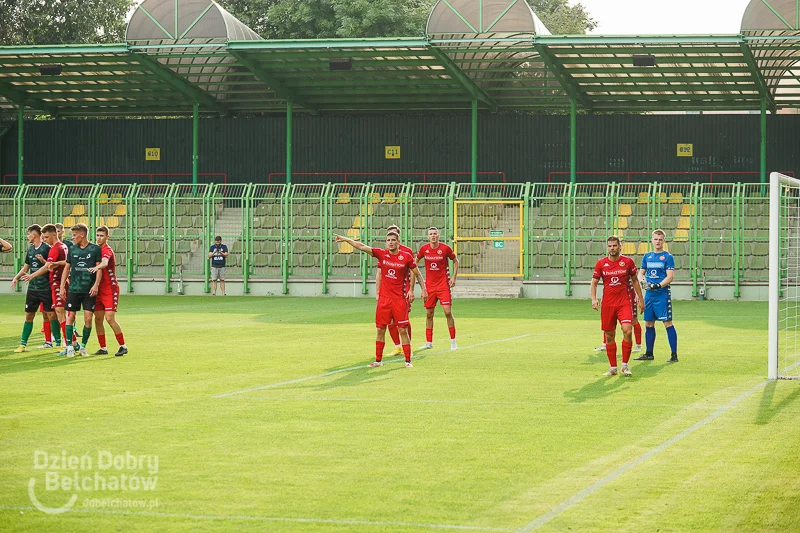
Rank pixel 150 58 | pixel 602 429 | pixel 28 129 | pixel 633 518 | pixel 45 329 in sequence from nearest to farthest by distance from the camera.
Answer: pixel 633 518
pixel 602 429
pixel 45 329
pixel 150 58
pixel 28 129

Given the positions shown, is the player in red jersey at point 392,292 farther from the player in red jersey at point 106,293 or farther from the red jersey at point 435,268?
the player in red jersey at point 106,293

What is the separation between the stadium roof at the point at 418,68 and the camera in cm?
3419

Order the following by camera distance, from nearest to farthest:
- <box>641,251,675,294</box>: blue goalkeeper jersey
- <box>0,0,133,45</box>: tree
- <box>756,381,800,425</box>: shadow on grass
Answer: <box>756,381,800,425</box>: shadow on grass
<box>641,251,675,294</box>: blue goalkeeper jersey
<box>0,0,133,45</box>: tree

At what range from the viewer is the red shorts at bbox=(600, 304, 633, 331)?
1438 cm

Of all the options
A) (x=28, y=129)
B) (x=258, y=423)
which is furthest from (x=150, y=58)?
(x=258, y=423)

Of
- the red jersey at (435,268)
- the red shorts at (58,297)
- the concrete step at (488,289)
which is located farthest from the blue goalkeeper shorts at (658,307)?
the concrete step at (488,289)

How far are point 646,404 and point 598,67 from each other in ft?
86.5

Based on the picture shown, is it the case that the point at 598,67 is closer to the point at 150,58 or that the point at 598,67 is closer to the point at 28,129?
the point at 150,58

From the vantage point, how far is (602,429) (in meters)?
10.3

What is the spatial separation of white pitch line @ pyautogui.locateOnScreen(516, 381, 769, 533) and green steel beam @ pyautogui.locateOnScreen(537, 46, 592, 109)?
24.4m

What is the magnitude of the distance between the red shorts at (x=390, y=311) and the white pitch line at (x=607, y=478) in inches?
197

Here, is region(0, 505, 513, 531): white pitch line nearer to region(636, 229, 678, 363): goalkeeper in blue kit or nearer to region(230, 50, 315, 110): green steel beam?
region(636, 229, 678, 363): goalkeeper in blue kit

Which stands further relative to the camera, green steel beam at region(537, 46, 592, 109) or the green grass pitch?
green steel beam at region(537, 46, 592, 109)

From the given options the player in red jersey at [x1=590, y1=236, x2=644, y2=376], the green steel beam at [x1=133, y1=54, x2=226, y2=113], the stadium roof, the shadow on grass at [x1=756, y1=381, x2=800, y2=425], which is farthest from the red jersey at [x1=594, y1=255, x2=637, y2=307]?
the green steel beam at [x1=133, y1=54, x2=226, y2=113]
